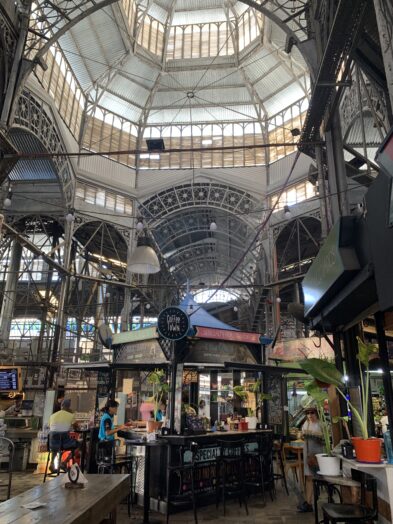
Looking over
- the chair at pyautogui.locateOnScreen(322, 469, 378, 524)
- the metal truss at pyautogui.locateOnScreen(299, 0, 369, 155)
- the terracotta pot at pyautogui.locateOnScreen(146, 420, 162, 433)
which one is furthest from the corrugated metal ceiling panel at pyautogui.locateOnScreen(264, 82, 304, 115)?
the chair at pyautogui.locateOnScreen(322, 469, 378, 524)

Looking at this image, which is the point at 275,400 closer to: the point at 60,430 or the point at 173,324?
the point at 173,324

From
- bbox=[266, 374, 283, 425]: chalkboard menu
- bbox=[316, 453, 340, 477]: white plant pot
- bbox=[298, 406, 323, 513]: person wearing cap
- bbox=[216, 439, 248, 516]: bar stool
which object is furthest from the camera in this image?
bbox=[266, 374, 283, 425]: chalkboard menu

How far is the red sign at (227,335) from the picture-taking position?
30.0 ft

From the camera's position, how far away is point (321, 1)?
7.65m

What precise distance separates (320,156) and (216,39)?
17.2 m

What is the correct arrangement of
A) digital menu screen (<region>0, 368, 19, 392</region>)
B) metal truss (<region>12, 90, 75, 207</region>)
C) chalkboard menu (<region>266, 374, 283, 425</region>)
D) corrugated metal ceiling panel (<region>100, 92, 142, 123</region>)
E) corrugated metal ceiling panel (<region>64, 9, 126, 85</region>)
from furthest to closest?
corrugated metal ceiling panel (<region>100, 92, 142, 123</region>) → corrugated metal ceiling panel (<region>64, 9, 126, 85</region>) → metal truss (<region>12, 90, 75, 207</region>) → digital menu screen (<region>0, 368, 19, 392</region>) → chalkboard menu (<region>266, 374, 283, 425</region>)

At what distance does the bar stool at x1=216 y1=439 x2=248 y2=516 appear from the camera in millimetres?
6949

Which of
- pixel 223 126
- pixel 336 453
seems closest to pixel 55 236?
pixel 223 126

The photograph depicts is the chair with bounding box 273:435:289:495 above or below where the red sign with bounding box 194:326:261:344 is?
below

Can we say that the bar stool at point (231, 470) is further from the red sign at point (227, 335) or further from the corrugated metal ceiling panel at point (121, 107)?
the corrugated metal ceiling panel at point (121, 107)

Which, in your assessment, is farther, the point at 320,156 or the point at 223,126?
the point at 223,126

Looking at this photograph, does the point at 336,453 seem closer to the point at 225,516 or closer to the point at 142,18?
the point at 225,516

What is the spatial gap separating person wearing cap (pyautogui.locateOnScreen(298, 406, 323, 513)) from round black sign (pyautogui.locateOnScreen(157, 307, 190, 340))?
2.63 meters

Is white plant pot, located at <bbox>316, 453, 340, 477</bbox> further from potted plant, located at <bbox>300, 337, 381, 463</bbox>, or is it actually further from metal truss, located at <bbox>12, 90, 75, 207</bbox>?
metal truss, located at <bbox>12, 90, 75, 207</bbox>
